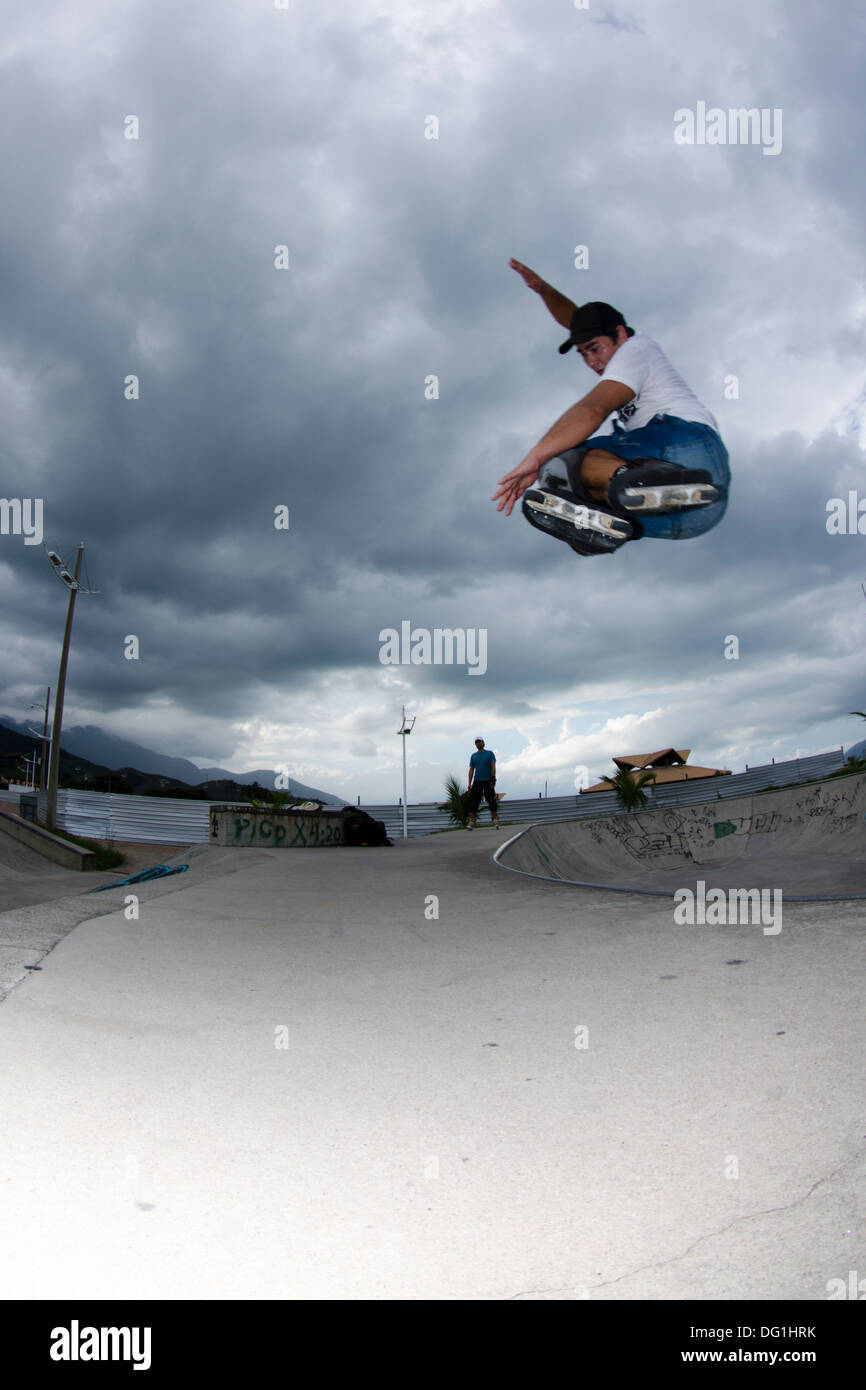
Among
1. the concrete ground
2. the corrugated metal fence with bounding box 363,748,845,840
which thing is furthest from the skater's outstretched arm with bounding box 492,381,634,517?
the corrugated metal fence with bounding box 363,748,845,840

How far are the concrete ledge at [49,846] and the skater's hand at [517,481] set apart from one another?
1402cm

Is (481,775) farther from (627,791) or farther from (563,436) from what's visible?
(563,436)

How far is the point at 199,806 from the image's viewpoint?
26234mm

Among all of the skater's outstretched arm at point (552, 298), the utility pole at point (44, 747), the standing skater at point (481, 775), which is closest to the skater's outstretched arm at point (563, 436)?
the skater's outstretched arm at point (552, 298)

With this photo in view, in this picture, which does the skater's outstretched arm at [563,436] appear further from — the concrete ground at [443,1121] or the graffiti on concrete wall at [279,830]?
the graffiti on concrete wall at [279,830]

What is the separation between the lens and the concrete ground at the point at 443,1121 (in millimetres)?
2152

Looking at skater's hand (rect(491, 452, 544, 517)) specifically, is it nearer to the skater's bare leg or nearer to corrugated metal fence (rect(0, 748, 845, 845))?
the skater's bare leg

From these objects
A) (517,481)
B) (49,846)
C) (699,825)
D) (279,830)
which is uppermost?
(517,481)

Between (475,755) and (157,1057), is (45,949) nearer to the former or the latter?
(157,1057)

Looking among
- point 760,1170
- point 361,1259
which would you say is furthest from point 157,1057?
point 760,1170

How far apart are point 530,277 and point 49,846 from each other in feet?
54.0

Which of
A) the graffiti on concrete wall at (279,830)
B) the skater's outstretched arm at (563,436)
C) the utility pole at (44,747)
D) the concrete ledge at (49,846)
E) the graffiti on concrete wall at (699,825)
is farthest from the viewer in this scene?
the utility pole at (44,747)

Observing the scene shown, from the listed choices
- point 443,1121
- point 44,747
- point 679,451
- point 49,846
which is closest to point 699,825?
point 679,451

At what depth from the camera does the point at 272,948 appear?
5.48 metres
